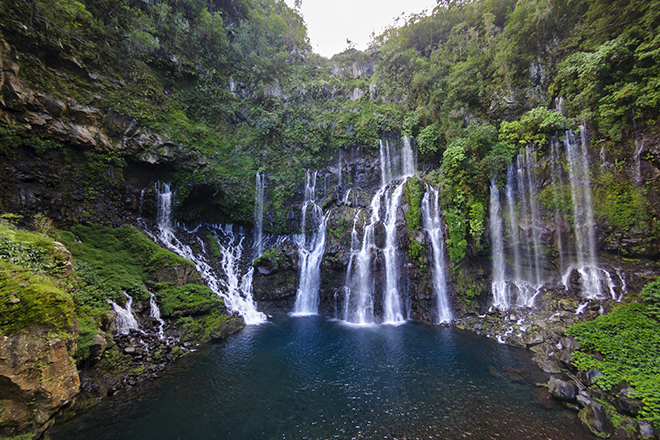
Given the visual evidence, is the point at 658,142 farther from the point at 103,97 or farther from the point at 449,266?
the point at 103,97

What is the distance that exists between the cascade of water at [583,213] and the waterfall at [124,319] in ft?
72.2

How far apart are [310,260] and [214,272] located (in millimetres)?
6971

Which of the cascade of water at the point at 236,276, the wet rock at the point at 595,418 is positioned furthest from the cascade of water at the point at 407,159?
the wet rock at the point at 595,418

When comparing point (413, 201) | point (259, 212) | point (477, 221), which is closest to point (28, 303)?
point (259, 212)

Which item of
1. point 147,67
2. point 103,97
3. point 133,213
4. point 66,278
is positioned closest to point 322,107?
point 147,67

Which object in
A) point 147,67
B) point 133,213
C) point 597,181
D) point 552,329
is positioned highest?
point 147,67

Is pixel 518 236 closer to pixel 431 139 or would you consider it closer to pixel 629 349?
pixel 629 349

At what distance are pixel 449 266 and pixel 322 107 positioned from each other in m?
20.4

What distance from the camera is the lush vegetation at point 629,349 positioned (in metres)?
6.28

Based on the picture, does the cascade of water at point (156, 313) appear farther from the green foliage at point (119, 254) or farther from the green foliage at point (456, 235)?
the green foliage at point (456, 235)

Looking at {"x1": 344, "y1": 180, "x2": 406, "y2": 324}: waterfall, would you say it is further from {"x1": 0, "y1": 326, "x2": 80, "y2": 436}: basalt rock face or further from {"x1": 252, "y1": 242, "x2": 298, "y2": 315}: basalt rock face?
{"x1": 0, "y1": 326, "x2": 80, "y2": 436}: basalt rock face

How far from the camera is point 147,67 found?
16953mm

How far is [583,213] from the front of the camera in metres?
13.0

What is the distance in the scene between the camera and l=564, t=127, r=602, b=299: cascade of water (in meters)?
12.6
